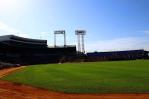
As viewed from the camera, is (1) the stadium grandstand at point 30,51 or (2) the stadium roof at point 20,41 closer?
(1) the stadium grandstand at point 30,51

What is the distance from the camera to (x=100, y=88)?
20.7 metres

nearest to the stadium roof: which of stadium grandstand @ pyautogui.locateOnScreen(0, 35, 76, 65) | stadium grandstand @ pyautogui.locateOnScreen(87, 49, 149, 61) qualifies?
stadium grandstand @ pyautogui.locateOnScreen(0, 35, 76, 65)

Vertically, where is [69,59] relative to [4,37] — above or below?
below

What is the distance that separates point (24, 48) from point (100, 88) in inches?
3518

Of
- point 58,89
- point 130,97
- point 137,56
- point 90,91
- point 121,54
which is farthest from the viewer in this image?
point 121,54

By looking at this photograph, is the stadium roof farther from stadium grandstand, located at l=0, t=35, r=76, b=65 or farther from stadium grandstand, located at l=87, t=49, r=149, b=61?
stadium grandstand, located at l=87, t=49, r=149, b=61

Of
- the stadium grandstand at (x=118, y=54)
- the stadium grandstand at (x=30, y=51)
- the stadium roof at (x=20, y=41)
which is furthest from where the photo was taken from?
the stadium grandstand at (x=118, y=54)

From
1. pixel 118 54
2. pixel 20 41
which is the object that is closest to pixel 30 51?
pixel 20 41

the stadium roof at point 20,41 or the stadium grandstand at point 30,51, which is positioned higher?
the stadium roof at point 20,41

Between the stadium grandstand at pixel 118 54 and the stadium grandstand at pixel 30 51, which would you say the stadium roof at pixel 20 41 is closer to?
the stadium grandstand at pixel 30 51

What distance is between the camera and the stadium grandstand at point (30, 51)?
96.3m

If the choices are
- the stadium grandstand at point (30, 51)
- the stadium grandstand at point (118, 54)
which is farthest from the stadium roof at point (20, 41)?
the stadium grandstand at point (118, 54)

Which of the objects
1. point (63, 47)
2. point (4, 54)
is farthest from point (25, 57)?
point (63, 47)

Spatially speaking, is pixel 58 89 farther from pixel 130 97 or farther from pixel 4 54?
pixel 4 54
